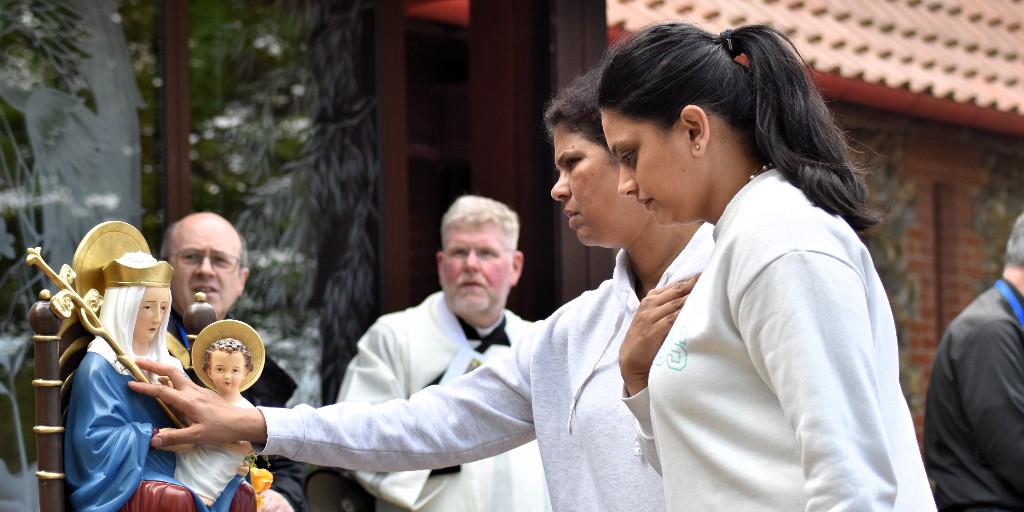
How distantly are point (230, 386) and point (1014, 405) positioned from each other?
323 centimetres

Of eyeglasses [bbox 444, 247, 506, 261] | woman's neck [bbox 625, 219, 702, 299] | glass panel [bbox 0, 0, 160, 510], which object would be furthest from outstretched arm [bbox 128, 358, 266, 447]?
eyeglasses [bbox 444, 247, 506, 261]

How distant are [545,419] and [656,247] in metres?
0.46

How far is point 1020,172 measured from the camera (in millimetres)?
9188

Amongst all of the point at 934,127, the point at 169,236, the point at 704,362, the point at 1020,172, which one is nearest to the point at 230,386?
the point at 704,362

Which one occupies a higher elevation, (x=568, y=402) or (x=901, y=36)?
(x=901, y=36)

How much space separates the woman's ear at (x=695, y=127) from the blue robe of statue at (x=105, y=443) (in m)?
1.20

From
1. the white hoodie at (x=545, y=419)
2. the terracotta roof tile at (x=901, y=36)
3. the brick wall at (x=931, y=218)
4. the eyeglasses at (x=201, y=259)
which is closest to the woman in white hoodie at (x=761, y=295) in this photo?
the white hoodie at (x=545, y=419)

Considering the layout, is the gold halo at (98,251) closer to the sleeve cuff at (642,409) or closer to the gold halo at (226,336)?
the gold halo at (226,336)

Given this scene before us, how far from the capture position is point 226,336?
2889mm

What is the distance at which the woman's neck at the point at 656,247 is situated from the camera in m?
3.19

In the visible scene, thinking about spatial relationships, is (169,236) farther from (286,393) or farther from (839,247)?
(839,247)

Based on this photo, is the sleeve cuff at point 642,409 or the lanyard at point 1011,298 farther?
the lanyard at point 1011,298

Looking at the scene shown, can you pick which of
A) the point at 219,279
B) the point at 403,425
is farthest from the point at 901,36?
the point at 403,425

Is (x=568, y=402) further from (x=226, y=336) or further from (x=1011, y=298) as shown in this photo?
(x=1011, y=298)
